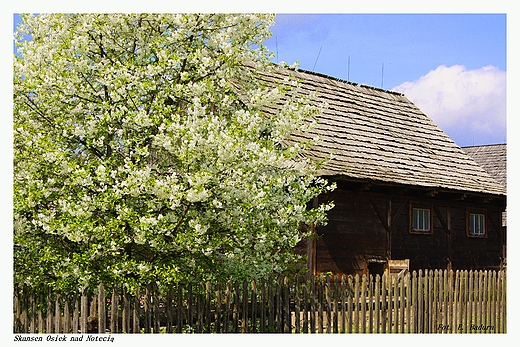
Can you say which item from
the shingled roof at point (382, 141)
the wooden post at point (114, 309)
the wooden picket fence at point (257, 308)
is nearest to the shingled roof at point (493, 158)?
the shingled roof at point (382, 141)

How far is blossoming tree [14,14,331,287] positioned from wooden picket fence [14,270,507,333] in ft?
1.48

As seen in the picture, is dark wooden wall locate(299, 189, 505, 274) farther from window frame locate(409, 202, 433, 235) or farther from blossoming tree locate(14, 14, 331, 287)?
blossoming tree locate(14, 14, 331, 287)

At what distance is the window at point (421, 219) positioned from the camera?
66.4ft

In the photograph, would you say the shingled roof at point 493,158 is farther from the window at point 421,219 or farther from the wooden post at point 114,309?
the wooden post at point 114,309

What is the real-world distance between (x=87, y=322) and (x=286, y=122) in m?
4.32

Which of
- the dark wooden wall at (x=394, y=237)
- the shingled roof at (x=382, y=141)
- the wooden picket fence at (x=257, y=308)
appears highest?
the shingled roof at (x=382, y=141)

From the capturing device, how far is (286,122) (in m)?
11.5

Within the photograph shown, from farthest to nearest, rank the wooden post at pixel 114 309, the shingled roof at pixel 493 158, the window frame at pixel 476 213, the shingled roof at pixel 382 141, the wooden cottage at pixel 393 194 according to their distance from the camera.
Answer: the shingled roof at pixel 493 158, the window frame at pixel 476 213, the shingled roof at pixel 382 141, the wooden cottage at pixel 393 194, the wooden post at pixel 114 309

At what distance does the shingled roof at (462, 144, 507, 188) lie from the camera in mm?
34750

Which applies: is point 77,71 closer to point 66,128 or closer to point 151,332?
point 66,128

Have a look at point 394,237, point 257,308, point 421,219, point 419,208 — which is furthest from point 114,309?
point 421,219

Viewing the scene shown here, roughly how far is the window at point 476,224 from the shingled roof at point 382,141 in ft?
3.25

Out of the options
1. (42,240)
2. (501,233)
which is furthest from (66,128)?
(501,233)

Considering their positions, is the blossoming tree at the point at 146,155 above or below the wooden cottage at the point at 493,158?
below
